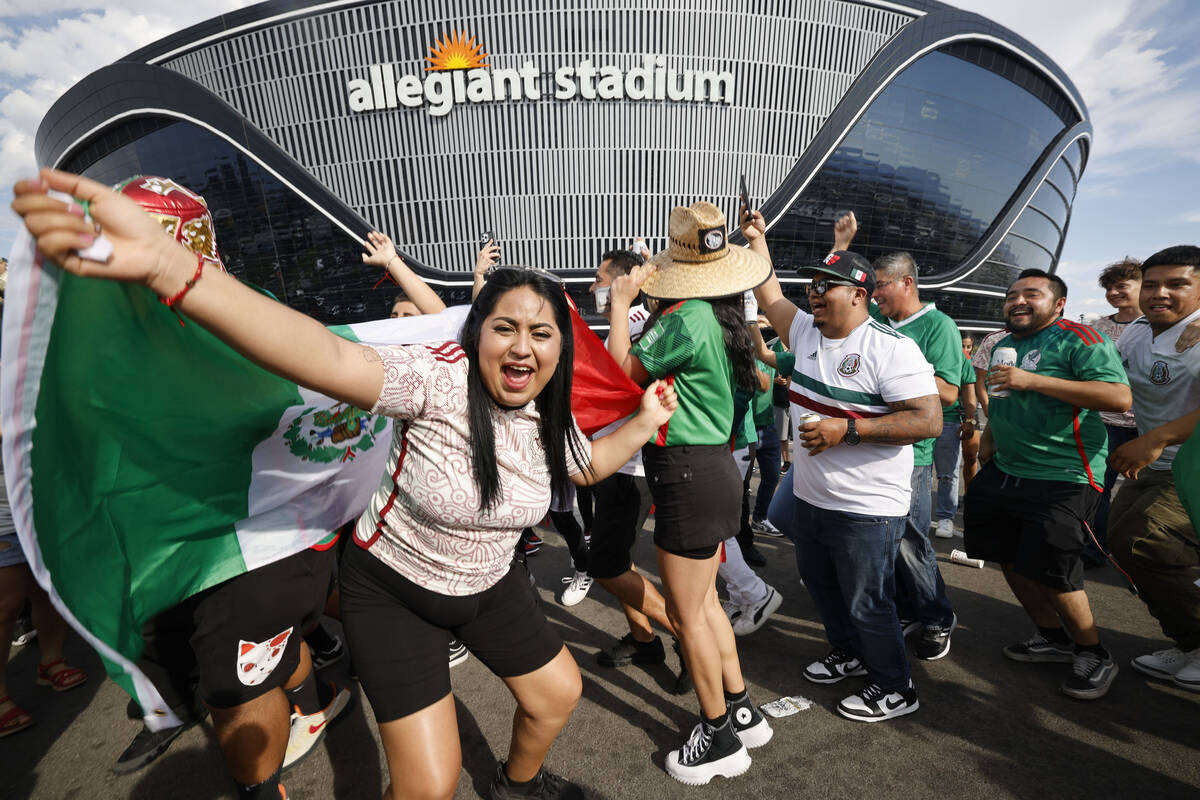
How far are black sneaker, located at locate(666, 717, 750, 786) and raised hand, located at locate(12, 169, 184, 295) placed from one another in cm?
246

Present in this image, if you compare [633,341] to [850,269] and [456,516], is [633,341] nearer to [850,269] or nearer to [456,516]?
[850,269]

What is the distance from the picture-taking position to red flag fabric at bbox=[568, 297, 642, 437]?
2383 millimetres

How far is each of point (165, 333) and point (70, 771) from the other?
2.62m

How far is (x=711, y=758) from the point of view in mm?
2328

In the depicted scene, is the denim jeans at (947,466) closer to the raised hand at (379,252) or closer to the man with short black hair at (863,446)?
the man with short black hair at (863,446)

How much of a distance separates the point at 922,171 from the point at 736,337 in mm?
33655

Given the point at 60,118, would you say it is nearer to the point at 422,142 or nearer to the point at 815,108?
the point at 422,142

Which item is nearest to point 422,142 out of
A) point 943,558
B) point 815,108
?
point 815,108

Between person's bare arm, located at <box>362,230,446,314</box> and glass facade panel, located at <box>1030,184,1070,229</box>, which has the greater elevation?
glass facade panel, located at <box>1030,184,1070,229</box>

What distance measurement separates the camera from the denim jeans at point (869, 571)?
2537 millimetres

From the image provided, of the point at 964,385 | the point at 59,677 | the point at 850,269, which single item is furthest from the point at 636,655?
the point at 964,385

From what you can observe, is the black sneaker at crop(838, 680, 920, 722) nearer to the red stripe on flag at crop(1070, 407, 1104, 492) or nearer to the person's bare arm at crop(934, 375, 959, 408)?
the red stripe on flag at crop(1070, 407, 1104, 492)

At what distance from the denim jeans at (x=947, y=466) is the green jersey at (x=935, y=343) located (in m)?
1.87

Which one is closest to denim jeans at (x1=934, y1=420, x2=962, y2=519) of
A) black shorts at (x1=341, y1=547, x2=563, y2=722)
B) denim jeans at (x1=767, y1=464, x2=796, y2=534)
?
denim jeans at (x1=767, y1=464, x2=796, y2=534)
